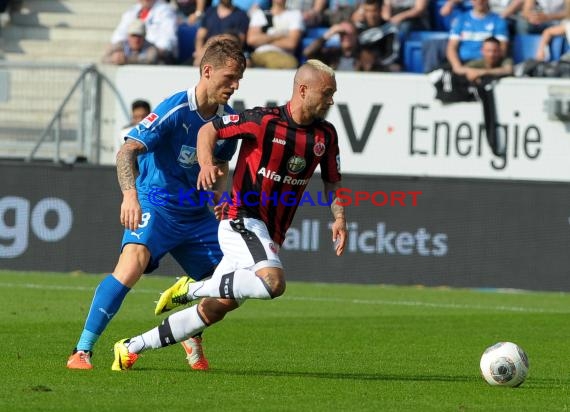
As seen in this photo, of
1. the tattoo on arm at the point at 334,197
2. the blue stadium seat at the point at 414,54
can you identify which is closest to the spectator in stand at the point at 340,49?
the blue stadium seat at the point at 414,54

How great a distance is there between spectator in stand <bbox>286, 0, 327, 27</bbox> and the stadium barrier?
4.07 meters

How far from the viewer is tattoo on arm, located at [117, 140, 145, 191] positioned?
27.5 feet

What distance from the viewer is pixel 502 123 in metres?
18.4

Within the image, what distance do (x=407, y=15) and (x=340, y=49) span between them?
115cm

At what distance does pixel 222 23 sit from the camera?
65.6 ft

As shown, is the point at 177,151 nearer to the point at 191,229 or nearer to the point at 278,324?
the point at 191,229

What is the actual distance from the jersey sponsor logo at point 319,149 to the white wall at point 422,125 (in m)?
10.2

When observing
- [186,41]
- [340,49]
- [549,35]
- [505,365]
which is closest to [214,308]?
[505,365]

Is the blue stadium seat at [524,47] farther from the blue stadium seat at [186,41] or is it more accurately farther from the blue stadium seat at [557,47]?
the blue stadium seat at [186,41]

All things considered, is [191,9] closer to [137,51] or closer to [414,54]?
[137,51]

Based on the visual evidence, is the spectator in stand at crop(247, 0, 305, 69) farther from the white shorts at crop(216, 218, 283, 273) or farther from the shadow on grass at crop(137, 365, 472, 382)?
the white shorts at crop(216, 218, 283, 273)

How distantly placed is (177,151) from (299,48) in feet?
37.3

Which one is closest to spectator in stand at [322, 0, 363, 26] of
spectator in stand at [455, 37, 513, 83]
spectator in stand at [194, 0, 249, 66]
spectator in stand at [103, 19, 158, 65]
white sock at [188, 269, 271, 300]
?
spectator in stand at [194, 0, 249, 66]

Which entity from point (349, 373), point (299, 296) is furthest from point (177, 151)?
point (299, 296)
